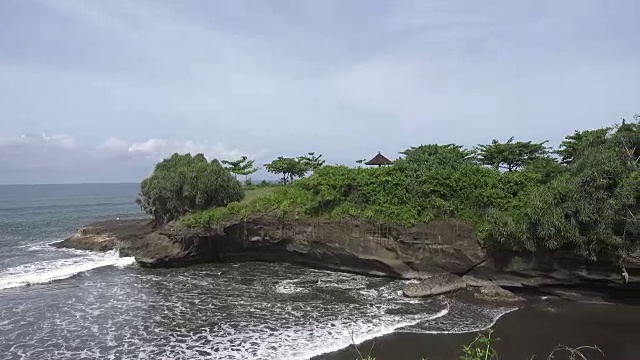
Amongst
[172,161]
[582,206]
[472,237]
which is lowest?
[472,237]

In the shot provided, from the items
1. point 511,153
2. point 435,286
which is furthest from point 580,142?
point 435,286

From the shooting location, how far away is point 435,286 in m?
19.7

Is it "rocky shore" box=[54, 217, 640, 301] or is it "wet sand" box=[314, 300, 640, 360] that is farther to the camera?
"rocky shore" box=[54, 217, 640, 301]

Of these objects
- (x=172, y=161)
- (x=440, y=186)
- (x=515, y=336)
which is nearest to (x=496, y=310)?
(x=515, y=336)

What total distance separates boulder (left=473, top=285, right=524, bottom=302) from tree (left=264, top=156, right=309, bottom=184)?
24.8 metres

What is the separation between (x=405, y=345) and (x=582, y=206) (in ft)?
33.7

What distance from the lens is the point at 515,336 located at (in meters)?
14.9

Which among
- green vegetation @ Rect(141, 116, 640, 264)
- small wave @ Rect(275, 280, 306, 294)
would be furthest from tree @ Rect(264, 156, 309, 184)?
small wave @ Rect(275, 280, 306, 294)

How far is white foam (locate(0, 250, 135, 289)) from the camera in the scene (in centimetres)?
2292

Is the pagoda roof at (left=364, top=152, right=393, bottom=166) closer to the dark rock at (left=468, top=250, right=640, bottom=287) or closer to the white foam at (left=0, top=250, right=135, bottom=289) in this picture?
the dark rock at (left=468, top=250, right=640, bottom=287)

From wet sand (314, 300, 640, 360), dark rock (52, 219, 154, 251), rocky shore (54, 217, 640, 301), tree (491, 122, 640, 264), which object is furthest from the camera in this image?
dark rock (52, 219, 154, 251)

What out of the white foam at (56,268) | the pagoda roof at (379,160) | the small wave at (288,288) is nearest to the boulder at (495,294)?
the small wave at (288,288)

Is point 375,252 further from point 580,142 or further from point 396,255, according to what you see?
point 580,142

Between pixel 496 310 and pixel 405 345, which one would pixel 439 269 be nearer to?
pixel 496 310
